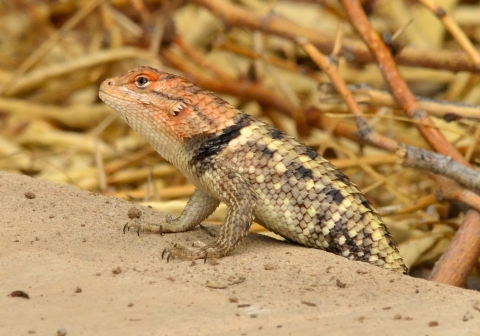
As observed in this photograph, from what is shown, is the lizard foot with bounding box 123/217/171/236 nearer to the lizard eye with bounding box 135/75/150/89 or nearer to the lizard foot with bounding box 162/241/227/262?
the lizard foot with bounding box 162/241/227/262

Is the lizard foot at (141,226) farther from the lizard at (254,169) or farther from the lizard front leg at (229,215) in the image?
the lizard front leg at (229,215)

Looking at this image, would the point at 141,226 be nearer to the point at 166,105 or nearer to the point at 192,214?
the point at 192,214

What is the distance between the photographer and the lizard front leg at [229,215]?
3.16 m

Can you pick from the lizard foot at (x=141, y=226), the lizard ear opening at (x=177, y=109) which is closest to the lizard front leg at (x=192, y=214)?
the lizard foot at (x=141, y=226)

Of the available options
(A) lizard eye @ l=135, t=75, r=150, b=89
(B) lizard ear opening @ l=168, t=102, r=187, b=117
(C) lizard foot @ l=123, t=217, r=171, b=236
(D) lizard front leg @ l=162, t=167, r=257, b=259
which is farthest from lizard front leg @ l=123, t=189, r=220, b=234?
(A) lizard eye @ l=135, t=75, r=150, b=89

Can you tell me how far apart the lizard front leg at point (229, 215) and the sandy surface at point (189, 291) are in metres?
0.05

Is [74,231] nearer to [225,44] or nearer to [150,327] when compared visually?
[150,327]

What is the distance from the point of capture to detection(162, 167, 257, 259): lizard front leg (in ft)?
10.4

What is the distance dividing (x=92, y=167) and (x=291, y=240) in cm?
366

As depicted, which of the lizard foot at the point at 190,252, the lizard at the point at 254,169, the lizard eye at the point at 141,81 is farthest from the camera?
the lizard eye at the point at 141,81

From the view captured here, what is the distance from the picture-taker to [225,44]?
24.0 ft

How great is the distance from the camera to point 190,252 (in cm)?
316

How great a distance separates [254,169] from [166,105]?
428 millimetres

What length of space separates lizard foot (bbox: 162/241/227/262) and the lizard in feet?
0.75
